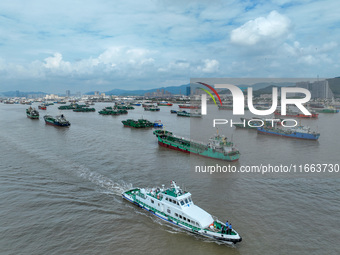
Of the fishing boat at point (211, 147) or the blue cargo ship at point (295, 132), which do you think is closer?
the fishing boat at point (211, 147)

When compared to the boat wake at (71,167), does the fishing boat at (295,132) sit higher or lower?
higher

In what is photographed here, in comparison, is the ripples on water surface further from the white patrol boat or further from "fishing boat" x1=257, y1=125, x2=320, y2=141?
"fishing boat" x1=257, y1=125, x2=320, y2=141

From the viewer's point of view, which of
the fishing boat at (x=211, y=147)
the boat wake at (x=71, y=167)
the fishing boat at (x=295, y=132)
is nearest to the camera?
the boat wake at (x=71, y=167)

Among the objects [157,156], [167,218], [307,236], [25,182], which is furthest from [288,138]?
[25,182]

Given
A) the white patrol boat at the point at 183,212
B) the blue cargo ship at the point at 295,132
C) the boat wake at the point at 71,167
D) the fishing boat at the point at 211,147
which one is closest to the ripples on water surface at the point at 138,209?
the boat wake at the point at 71,167

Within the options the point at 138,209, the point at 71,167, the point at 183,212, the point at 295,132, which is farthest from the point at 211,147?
the point at 295,132

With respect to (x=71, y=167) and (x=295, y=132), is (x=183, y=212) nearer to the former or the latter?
(x=71, y=167)

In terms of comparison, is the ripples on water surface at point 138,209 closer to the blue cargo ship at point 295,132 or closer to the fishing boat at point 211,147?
the fishing boat at point 211,147

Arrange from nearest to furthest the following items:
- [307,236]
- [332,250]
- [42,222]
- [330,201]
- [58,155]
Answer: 1. [332,250]
2. [307,236]
3. [42,222]
4. [330,201]
5. [58,155]

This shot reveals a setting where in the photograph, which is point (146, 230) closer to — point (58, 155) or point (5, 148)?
point (58, 155)
